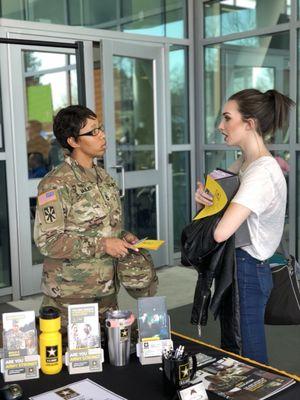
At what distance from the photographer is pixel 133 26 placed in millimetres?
5172

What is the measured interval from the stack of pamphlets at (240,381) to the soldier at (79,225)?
1.83 feet

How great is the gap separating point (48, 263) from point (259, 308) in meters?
0.80

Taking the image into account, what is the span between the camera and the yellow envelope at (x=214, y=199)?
186 centimetres

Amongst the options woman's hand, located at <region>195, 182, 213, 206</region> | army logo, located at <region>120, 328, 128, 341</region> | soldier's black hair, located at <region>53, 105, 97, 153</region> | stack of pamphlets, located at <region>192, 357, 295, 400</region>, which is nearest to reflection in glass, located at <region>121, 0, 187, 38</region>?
soldier's black hair, located at <region>53, 105, 97, 153</region>

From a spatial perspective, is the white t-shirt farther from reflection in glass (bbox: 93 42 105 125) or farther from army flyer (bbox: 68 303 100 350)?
reflection in glass (bbox: 93 42 105 125)

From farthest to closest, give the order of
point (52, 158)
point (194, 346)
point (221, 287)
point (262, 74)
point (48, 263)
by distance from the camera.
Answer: point (262, 74) < point (52, 158) < point (48, 263) < point (221, 287) < point (194, 346)

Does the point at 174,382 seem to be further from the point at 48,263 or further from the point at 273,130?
the point at 273,130

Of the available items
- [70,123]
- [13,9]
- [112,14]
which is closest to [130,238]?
[70,123]

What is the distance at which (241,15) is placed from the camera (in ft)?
17.1

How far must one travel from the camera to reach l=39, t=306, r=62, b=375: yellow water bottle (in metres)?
1.53

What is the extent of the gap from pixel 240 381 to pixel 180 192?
435 centimetres

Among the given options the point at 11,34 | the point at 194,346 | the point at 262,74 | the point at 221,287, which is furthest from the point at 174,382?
the point at 262,74

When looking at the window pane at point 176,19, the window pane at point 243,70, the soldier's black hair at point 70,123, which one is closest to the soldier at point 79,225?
the soldier's black hair at point 70,123

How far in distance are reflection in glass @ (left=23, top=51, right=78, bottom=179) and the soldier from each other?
7.89 feet
